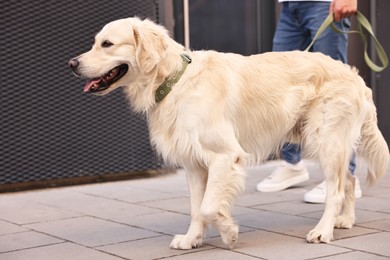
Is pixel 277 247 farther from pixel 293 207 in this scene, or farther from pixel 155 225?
pixel 293 207

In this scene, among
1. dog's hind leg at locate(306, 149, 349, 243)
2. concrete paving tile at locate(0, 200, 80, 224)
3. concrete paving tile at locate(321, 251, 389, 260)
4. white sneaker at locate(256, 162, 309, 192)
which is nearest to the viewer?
concrete paving tile at locate(321, 251, 389, 260)

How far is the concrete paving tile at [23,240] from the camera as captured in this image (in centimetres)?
432

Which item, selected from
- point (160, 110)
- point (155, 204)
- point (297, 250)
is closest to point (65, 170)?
point (155, 204)

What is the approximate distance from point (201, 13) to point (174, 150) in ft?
12.6

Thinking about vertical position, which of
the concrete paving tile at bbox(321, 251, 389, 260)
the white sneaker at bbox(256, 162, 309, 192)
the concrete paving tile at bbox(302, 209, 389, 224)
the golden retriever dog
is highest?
the golden retriever dog

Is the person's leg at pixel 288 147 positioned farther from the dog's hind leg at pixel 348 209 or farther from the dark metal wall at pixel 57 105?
the dark metal wall at pixel 57 105

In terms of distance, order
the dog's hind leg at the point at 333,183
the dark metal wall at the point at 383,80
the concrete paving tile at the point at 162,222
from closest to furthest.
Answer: the dog's hind leg at the point at 333,183
the concrete paving tile at the point at 162,222
the dark metal wall at the point at 383,80

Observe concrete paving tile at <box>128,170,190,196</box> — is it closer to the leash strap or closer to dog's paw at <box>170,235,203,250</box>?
dog's paw at <box>170,235,203,250</box>

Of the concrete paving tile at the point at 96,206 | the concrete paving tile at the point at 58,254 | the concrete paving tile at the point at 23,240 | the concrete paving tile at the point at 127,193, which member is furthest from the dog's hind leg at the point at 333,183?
the concrete paving tile at the point at 127,193

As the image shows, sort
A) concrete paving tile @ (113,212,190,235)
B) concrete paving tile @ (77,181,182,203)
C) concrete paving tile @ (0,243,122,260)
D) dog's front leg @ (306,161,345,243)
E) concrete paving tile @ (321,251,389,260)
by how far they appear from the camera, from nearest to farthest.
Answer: concrete paving tile @ (321,251,389,260)
concrete paving tile @ (0,243,122,260)
dog's front leg @ (306,161,345,243)
concrete paving tile @ (113,212,190,235)
concrete paving tile @ (77,181,182,203)

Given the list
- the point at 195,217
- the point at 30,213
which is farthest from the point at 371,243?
the point at 30,213

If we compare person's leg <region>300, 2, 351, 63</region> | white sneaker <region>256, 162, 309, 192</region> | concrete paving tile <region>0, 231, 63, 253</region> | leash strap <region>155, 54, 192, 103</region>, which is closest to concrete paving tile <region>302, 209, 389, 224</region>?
white sneaker <region>256, 162, 309, 192</region>

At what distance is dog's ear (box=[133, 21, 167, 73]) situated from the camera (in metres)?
4.13

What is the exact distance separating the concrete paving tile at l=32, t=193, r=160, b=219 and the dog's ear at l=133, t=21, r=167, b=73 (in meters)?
1.52
